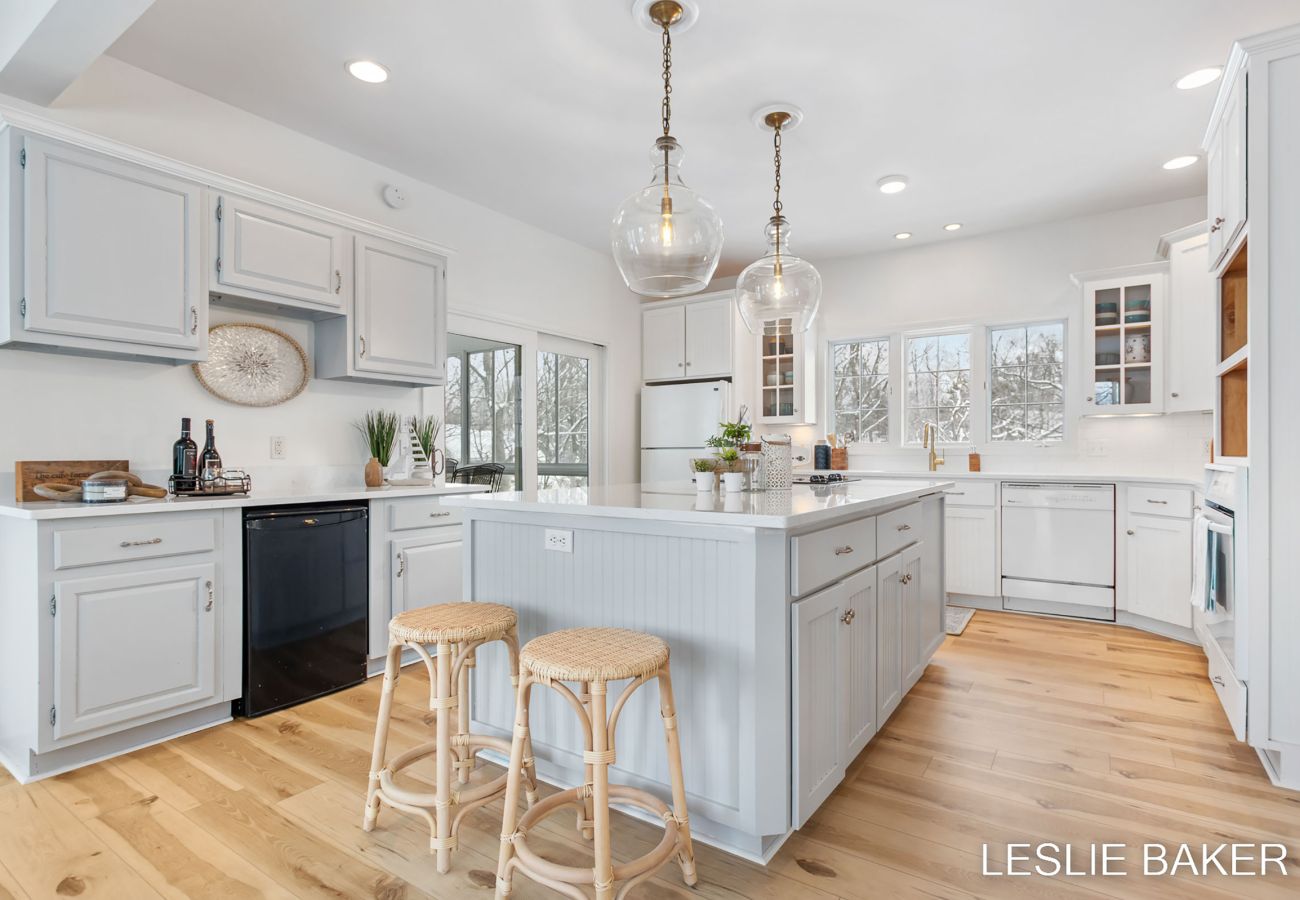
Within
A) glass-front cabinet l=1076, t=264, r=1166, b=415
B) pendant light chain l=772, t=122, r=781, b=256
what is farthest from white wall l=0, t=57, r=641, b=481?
glass-front cabinet l=1076, t=264, r=1166, b=415

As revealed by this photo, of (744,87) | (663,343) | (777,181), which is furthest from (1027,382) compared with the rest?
(744,87)

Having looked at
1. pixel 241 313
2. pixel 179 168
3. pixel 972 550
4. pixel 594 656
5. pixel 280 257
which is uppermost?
pixel 179 168

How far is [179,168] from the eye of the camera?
2.64 metres

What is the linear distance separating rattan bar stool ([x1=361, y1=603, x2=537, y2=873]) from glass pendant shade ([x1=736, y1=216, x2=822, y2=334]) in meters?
1.66

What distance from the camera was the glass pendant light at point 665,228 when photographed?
214 cm

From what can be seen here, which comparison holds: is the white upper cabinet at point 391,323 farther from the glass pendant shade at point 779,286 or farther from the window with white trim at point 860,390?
the window with white trim at point 860,390

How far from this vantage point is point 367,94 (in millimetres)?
3004

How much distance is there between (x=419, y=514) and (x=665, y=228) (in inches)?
79.3

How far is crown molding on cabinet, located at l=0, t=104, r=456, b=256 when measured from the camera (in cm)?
227

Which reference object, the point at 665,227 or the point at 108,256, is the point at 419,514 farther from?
the point at 665,227

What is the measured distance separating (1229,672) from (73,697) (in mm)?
4003

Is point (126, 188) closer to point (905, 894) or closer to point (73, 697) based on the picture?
point (73, 697)

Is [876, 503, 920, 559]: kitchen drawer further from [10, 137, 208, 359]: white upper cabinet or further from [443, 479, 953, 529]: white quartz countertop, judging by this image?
[10, 137, 208, 359]: white upper cabinet

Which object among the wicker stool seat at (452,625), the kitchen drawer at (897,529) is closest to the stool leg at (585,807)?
the wicker stool seat at (452,625)
